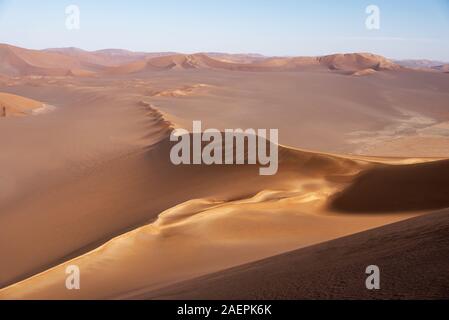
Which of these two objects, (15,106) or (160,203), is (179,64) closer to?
(15,106)

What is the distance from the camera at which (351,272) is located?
2957 millimetres

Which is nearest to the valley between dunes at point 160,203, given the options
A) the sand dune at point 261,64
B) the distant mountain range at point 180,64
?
the distant mountain range at point 180,64

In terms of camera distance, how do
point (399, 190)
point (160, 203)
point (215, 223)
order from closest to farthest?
point (215, 223), point (399, 190), point (160, 203)

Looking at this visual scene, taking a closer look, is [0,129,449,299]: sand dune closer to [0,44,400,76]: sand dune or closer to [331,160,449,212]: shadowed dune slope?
[331,160,449,212]: shadowed dune slope

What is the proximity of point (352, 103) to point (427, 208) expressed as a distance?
90.0 feet

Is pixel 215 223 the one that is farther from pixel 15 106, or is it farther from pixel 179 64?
pixel 179 64

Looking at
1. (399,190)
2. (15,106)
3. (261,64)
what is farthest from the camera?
(261,64)

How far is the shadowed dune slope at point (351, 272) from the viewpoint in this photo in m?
2.53

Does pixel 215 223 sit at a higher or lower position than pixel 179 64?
lower

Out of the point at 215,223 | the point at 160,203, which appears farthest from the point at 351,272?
the point at 160,203

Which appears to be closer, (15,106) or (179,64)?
(15,106)

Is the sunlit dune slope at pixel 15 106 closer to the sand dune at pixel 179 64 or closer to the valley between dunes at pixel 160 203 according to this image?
the valley between dunes at pixel 160 203


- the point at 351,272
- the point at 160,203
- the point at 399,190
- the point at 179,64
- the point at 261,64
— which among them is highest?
the point at 261,64

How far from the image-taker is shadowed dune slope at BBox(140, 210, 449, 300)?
253 cm
